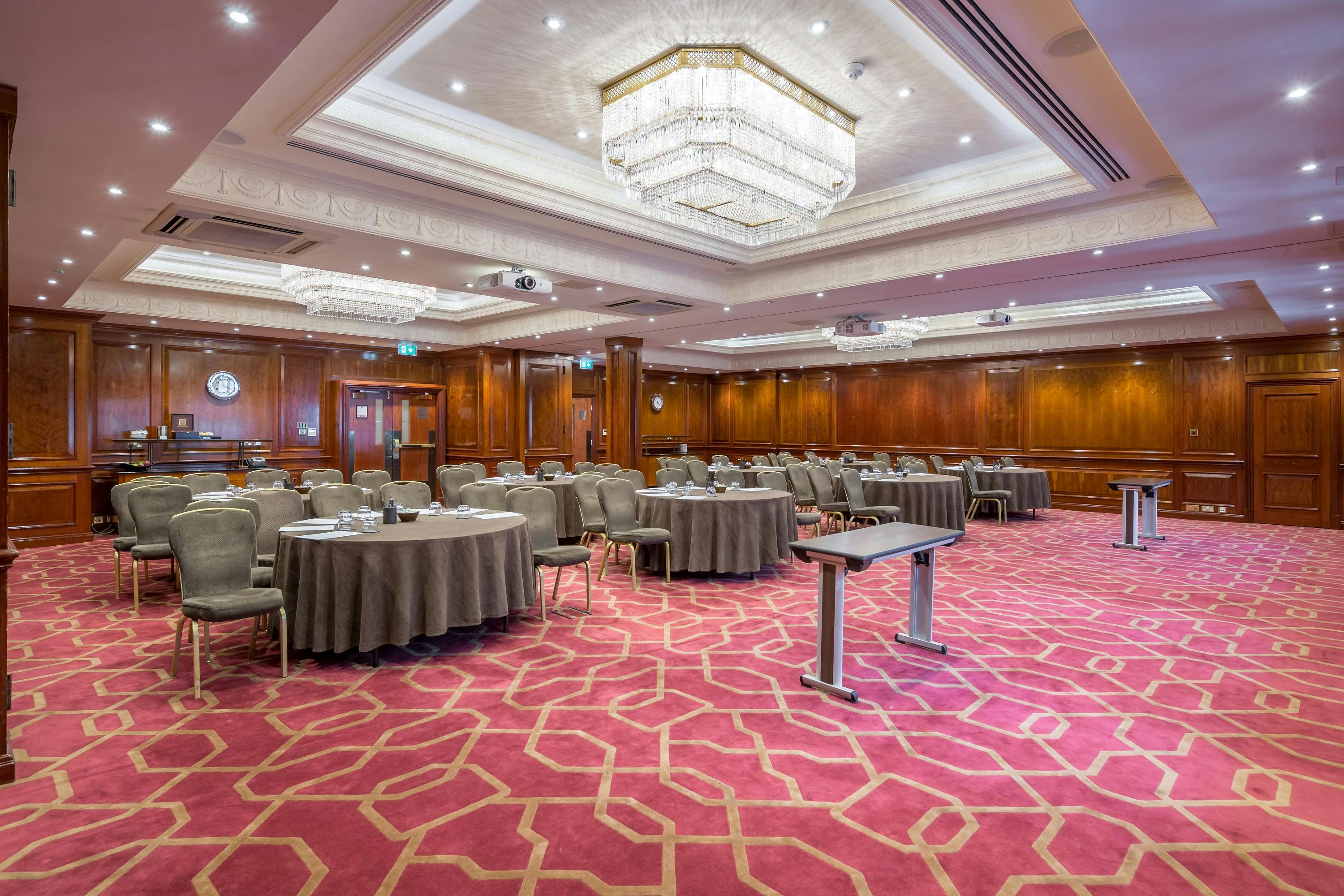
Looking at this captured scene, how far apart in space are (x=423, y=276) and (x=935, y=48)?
6.14m

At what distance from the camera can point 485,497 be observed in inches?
260

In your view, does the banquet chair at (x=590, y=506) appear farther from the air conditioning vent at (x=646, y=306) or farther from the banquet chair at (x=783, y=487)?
the air conditioning vent at (x=646, y=306)

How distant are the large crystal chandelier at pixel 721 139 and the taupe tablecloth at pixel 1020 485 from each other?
26.0 feet

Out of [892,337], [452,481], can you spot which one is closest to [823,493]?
[892,337]

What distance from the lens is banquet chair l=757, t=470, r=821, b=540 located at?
27.5ft

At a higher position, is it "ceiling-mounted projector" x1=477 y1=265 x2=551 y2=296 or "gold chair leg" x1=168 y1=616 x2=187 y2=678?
"ceiling-mounted projector" x1=477 y1=265 x2=551 y2=296

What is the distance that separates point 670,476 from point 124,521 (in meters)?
6.31

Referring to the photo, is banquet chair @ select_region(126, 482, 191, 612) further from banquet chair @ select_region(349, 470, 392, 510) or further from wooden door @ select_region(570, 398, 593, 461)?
wooden door @ select_region(570, 398, 593, 461)

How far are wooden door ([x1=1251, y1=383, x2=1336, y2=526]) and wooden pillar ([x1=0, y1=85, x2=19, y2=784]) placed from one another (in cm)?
1598

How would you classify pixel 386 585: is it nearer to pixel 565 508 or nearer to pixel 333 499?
pixel 333 499

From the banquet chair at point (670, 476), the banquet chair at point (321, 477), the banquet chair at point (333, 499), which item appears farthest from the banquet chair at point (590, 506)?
the banquet chair at point (321, 477)

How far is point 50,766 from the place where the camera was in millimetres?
3186

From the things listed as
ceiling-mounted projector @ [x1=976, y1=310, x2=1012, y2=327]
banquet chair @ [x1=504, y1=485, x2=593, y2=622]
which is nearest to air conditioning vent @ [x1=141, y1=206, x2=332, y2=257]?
banquet chair @ [x1=504, y1=485, x2=593, y2=622]

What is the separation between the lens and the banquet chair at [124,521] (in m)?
6.41
